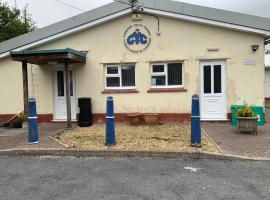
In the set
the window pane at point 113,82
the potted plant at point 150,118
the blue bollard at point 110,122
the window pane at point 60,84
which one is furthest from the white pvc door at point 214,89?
the window pane at point 60,84

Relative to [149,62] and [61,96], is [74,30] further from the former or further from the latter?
[149,62]

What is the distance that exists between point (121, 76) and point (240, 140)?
5.84 m

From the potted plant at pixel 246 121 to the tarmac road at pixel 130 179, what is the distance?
3026mm

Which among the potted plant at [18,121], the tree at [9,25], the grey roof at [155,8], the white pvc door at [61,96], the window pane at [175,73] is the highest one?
the tree at [9,25]

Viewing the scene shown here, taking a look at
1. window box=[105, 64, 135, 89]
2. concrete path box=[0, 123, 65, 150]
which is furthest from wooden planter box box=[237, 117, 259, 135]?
concrete path box=[0, 123, 65, 150]

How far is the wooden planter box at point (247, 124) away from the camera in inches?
367

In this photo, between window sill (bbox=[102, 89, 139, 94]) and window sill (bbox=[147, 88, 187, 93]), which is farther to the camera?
window sill (bbox=[102, 89, 139, 94])

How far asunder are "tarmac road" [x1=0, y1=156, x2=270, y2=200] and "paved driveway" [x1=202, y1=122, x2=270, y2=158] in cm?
75

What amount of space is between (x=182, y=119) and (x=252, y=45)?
3933 millimetres

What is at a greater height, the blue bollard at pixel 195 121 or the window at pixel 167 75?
the window at pixel 167 75

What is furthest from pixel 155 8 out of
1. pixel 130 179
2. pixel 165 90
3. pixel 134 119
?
pixel 130 179

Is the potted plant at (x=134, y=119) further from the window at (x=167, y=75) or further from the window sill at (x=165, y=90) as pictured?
the window at (x=167, y=75)

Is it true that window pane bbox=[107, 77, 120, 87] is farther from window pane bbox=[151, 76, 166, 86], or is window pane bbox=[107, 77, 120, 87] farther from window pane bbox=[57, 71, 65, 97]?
window pane bbox=[57, 71, 65, 97]

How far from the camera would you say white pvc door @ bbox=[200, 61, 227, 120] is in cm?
1192
